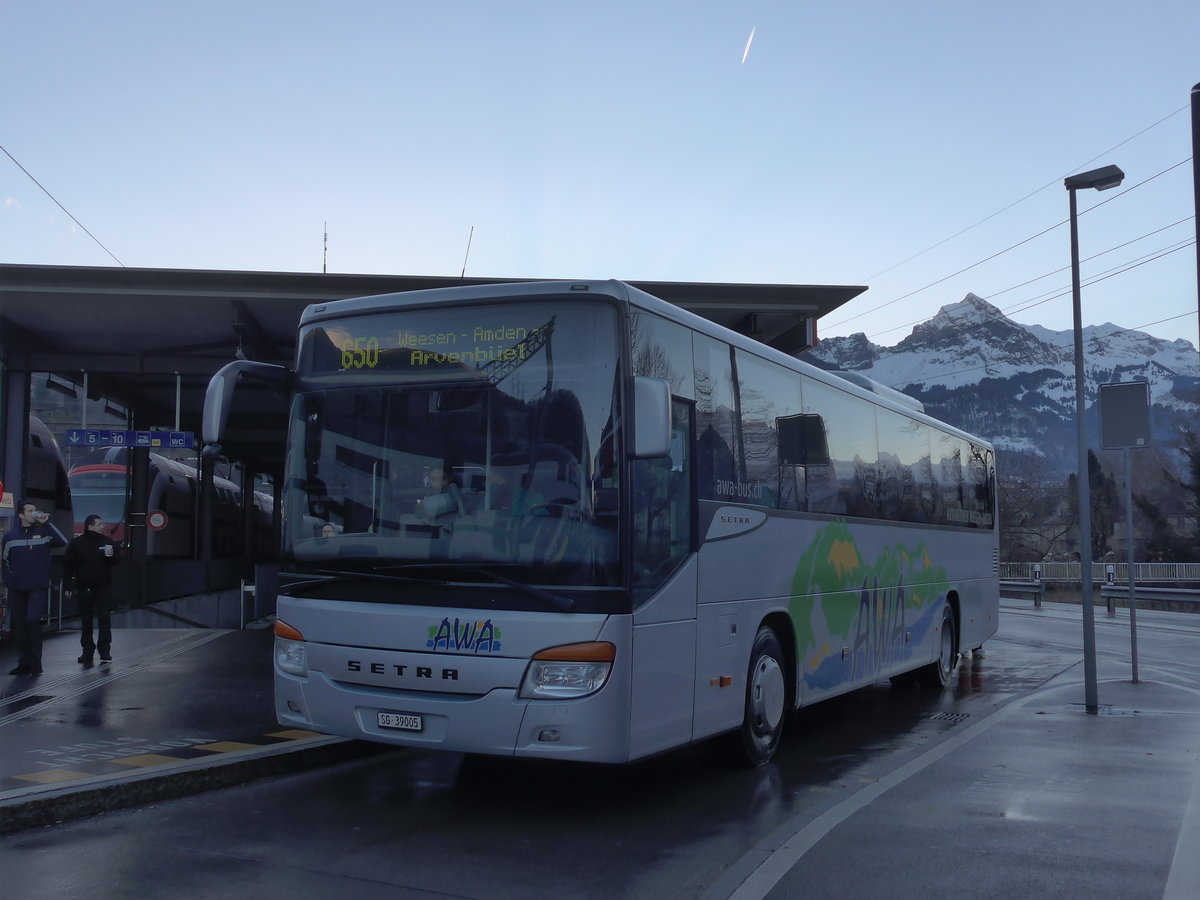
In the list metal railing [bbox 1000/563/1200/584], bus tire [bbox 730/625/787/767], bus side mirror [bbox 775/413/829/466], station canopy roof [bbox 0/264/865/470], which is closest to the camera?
bus tire [bbox 730/625/787/767]

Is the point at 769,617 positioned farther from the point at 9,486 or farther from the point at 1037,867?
the point at 9,486

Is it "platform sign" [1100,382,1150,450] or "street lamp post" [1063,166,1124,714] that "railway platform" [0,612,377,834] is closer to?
"street lamp post" [1063,166,1124,714]

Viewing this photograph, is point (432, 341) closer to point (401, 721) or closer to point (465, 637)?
point (465, 637)

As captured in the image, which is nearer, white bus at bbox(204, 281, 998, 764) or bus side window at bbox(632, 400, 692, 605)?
white bus at bbox(204, 281, 998, 764)

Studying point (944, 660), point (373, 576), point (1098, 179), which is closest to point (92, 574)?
point (373, 576)

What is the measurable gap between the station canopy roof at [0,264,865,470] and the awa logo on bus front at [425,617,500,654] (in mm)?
10130

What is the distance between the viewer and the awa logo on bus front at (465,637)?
658 centimetres

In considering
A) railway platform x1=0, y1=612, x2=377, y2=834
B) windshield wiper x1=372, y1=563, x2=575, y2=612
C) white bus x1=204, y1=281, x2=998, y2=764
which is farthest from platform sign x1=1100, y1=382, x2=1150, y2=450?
railway platform x1=0, y1=612, x2=377, y2=834

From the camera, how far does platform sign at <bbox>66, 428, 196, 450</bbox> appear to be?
64.1 ft

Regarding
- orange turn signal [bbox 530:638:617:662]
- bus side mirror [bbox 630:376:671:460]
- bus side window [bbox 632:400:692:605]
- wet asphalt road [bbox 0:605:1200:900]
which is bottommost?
wet asphalt road [bbox 0:605:1200:900]

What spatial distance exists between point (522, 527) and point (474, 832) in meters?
1.75

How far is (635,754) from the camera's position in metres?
6.63

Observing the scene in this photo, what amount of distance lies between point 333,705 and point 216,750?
1624mm

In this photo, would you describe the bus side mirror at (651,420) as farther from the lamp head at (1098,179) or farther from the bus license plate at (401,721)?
the lamp head at (1098,179)
